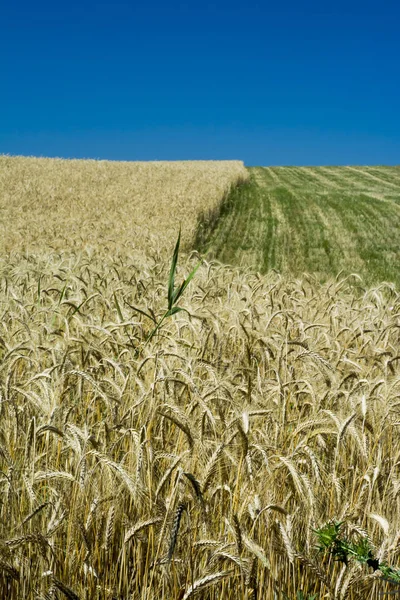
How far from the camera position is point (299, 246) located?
54.2 feet

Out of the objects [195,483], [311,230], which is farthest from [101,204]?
[195,483]

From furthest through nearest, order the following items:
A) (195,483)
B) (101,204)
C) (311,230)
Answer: (101,204) < (311,230) < (195,483)

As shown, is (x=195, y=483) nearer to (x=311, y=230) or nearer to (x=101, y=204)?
(x=311, y=230)

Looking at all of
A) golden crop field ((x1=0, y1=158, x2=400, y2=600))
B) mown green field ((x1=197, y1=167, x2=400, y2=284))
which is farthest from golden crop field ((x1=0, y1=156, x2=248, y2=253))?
golden crop field ((x1=0, y1=158, x2=400, y2=600))

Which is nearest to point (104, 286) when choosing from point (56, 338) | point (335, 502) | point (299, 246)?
point (56, 338)

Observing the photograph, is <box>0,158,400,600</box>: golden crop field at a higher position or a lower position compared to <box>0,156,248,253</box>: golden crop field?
lower

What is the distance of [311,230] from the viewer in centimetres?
1867

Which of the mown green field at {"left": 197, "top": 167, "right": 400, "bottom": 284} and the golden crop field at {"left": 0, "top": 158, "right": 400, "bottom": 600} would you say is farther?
the mown green field at {"left": 197, "top": 167, "right": 400, "bottom": 284}

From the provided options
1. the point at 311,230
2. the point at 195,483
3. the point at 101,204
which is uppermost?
the point at 101,204

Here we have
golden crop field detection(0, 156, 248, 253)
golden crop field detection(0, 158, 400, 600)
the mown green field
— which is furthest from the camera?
the mown green field

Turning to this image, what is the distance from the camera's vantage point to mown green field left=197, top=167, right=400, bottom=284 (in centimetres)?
1452

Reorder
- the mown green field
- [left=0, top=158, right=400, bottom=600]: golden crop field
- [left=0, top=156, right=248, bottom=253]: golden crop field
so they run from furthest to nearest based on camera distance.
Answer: the mown green field < [left=0, top=156, right=248, bottom=253]: golden crop field < [left=0, top=158, right=400, bottom=600]: golden crop field

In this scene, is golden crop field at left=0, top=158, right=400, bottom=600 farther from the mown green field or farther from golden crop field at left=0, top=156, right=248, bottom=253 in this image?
the mown green field

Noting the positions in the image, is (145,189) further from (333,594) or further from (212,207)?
(333,594)
